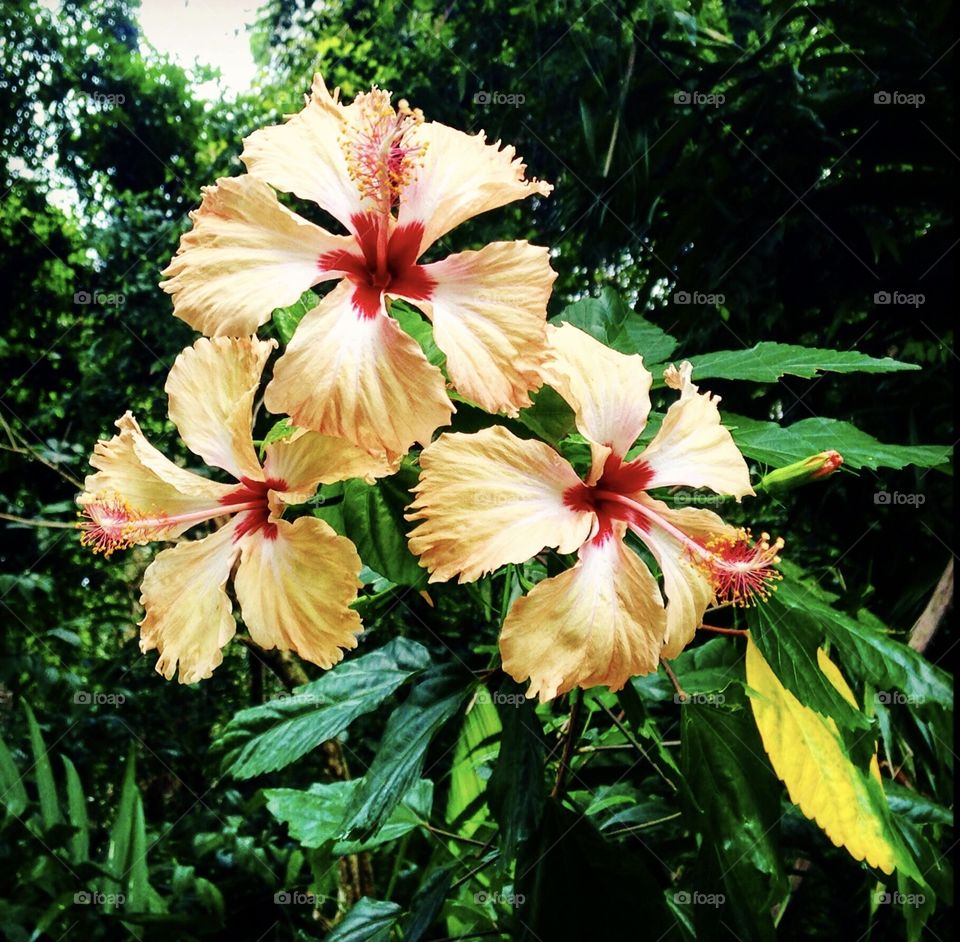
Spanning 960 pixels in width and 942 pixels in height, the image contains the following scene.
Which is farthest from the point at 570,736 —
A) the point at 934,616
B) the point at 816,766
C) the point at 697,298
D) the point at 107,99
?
the point at 107,99

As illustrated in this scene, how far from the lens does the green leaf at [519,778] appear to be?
0.56m

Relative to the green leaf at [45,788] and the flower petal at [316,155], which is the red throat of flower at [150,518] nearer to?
the flower petal at [316,155]

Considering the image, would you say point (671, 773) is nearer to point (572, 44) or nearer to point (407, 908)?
point (407, 908)

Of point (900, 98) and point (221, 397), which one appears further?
point (900, 98)

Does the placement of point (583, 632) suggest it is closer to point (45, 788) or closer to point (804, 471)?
point (804, 471)

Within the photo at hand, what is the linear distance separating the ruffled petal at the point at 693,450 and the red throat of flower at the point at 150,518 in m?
0.20

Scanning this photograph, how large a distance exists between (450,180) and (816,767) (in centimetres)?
45

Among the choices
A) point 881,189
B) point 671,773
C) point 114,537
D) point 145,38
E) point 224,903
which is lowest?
point 224,903

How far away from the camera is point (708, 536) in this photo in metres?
0.43

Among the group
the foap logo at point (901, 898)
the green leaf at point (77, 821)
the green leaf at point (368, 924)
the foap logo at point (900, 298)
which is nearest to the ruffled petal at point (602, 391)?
the green leaf at point (368, 924)

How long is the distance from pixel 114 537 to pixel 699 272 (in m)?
1.42

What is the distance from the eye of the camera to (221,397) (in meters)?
0.44

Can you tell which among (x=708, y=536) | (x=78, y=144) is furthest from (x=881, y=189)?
(x=78, y=144)

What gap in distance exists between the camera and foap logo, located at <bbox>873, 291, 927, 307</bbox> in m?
1.53
